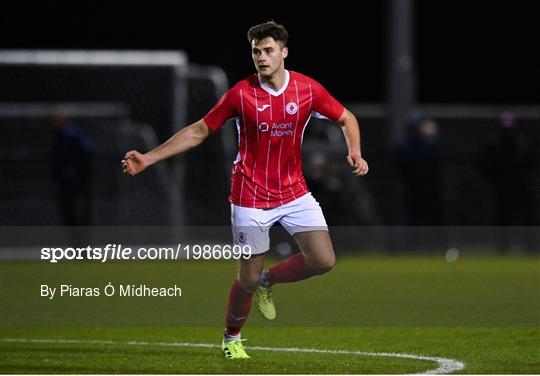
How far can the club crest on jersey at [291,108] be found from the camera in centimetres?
1025

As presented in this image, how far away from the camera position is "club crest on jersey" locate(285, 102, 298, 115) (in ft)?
33.6

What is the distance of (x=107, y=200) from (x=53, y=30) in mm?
11107

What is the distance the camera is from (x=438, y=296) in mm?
16062

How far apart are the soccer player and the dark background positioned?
2230cm

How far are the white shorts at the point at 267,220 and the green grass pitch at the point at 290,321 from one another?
828 millimetres

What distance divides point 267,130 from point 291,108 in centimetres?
22

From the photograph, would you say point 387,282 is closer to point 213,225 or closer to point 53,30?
point 213,225

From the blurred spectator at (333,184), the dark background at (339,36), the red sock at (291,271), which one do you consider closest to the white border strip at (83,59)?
the blurred spectator at (333,184)

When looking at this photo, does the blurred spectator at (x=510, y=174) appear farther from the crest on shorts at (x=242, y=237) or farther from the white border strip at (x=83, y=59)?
the crest on shorts at (x=242, y=237)
